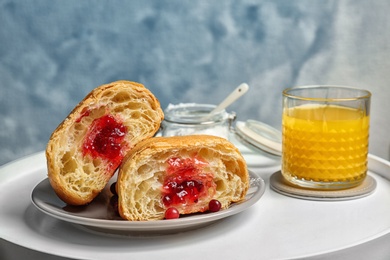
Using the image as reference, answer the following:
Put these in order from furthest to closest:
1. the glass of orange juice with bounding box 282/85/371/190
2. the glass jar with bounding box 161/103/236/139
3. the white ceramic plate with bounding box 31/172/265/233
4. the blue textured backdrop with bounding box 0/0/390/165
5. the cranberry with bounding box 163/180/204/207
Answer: the blue textured backdrop with bounding box 0/0/390/165, the glass jar with bounding box 161/103/236/139, the glass of orange juice with bounding box 282/85/371/190, the cranberry with bounding box 163/180/204/207, the white ceramic plate with bounding box 31/172/265/233

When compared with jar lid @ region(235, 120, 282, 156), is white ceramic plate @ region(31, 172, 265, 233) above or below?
above

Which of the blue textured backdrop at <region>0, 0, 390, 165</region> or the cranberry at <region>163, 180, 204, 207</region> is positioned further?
the blue textured backdrop at <region>0, 0, 390, 165</region>

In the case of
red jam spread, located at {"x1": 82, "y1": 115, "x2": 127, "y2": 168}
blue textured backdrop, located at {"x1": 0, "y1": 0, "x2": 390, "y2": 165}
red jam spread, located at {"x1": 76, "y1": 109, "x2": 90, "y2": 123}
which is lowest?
blue textured backdrop, located at {"x1": 0, "y1": 0, "x2": 390, "y2": 165}

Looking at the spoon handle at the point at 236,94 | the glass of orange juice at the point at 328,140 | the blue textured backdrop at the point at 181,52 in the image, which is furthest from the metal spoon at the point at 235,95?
the blue textured backdrop at the point at 181,52

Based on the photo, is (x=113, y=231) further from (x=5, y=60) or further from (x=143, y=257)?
(x=5, y=60)

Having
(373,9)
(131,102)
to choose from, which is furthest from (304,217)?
(373,9)

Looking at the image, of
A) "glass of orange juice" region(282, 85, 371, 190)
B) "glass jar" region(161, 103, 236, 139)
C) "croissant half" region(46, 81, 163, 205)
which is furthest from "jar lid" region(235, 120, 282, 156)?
"croissant half" region(46, 81, 163, 205)

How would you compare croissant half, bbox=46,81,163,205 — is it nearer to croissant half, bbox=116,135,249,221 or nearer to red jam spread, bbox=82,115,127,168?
red jam spread, bbox=82,115,127,168
